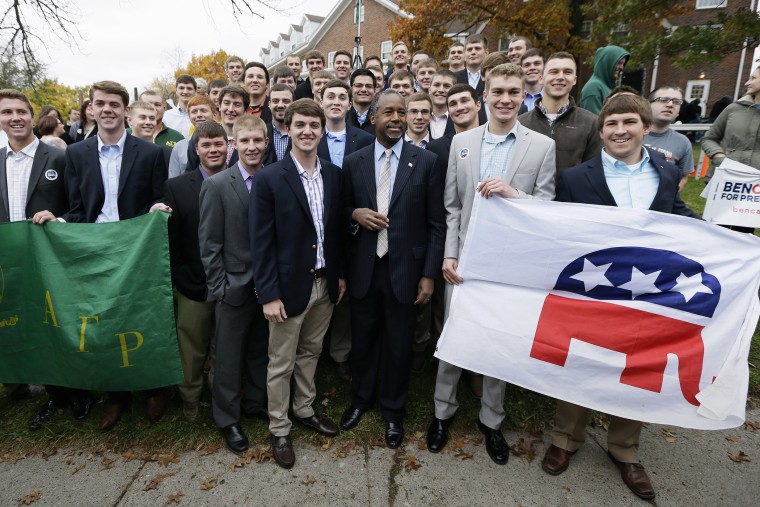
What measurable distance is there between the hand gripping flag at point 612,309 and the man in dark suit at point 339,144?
144cm

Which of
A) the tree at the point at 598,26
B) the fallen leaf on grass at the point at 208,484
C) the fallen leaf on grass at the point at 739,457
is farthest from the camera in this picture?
the tree at the point at 598,26

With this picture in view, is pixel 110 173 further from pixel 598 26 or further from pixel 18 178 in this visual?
pixel 598 26

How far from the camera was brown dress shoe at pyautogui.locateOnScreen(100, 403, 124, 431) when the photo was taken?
384 cm

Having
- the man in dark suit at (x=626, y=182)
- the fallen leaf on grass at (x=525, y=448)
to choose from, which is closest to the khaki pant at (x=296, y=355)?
the fallen leaf on grass at (x=525, y=448)

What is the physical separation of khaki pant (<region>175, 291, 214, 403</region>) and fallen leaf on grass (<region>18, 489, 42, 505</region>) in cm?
113

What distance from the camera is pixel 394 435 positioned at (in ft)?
12.2

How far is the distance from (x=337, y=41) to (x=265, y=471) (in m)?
40.3

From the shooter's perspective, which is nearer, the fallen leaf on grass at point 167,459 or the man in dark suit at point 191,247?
the fallen leaf on grass at point 167,459

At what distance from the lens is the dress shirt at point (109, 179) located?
3881 mm

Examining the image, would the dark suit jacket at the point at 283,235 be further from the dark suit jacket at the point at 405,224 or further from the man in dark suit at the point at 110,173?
the man in dark suit at the point at 110,173

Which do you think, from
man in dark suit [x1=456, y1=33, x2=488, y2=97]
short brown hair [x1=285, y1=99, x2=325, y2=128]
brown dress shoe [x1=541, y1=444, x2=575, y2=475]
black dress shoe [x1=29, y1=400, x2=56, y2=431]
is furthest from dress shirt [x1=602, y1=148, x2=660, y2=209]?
black dress shoe [x1=29, y1=400, x2=56, y2=431]

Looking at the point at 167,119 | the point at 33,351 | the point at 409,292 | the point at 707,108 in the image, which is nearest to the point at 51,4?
the point at 167,119

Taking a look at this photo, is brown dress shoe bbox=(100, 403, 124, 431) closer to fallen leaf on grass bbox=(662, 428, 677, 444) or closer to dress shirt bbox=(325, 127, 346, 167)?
dress shirt bbox=(325, 127, 346, 167)

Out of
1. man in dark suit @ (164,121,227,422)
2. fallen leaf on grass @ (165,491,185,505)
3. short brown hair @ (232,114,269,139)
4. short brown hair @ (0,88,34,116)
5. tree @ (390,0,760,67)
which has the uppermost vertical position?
tree @ (390,0,760,67)
